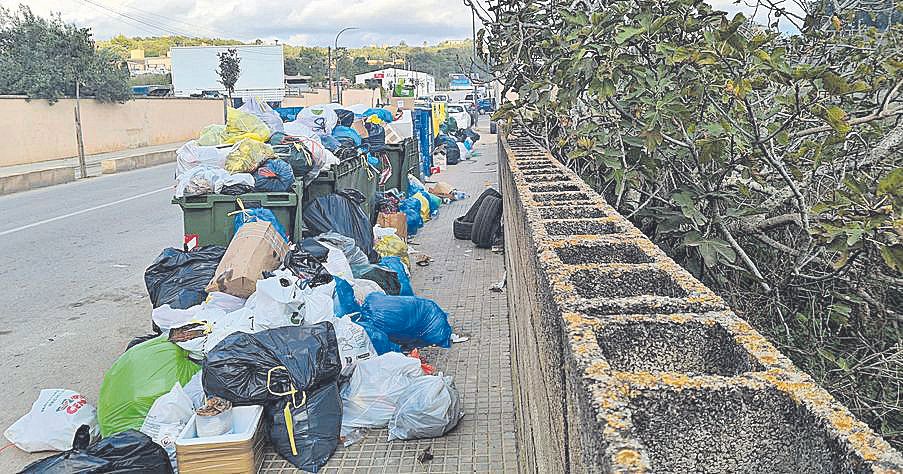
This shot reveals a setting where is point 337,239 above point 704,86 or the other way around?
the other way around

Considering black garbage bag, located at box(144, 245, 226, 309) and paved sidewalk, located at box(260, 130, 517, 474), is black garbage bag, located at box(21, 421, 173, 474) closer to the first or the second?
paved sidewalk, located at box(260, 130, 517, 474)

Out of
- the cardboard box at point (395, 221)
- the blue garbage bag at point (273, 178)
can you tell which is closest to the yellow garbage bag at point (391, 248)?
the cardboard box at point (395, 221)

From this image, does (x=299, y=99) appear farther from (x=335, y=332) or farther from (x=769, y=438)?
(x=769, y=438)

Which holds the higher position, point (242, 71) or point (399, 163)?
point (242, 71)

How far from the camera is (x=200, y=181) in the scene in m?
7.28

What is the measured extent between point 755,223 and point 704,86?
75 cm

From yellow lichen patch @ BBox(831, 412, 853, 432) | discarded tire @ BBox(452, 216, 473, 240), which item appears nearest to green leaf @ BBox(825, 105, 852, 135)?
yellow lichen patch @ BBox(831, 412, 853, 432)

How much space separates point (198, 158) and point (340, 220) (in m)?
1.54

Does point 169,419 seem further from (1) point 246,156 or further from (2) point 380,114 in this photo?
(2) point 380,114

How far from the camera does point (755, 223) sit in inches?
141

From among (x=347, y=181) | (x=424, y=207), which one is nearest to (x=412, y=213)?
(x=424, y=207)

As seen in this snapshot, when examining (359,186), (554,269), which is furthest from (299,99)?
(554,269)

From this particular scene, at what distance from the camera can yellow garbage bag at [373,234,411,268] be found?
29.2ft

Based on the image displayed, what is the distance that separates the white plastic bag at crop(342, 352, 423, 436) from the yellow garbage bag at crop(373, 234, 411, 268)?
378cm
